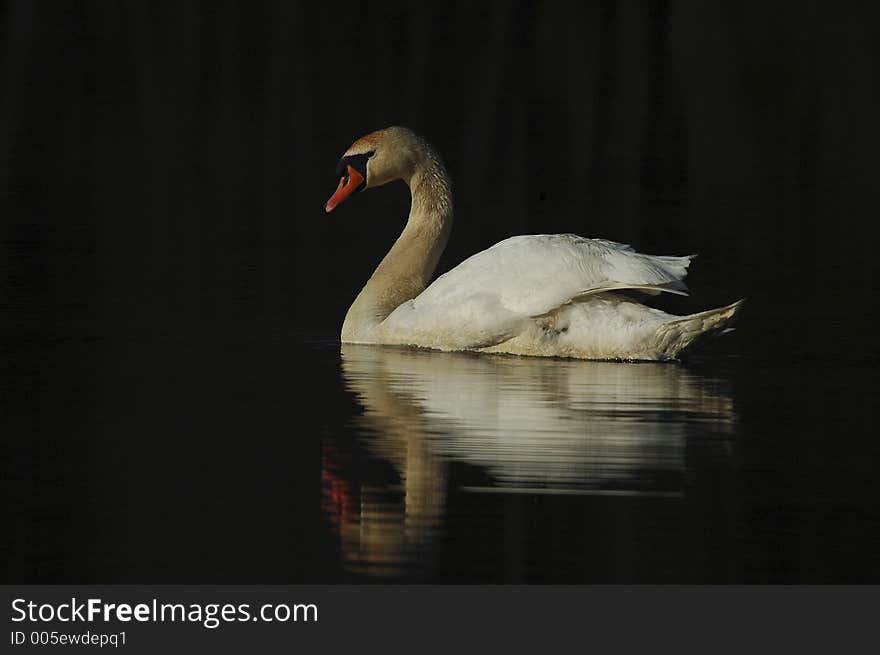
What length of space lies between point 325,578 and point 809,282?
888 cm

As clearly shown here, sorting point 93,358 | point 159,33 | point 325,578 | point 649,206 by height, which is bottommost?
point 325,578

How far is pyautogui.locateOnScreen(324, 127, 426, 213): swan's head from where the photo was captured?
1345 cm

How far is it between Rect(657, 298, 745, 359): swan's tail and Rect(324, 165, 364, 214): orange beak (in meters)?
2.90

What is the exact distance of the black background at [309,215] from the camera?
816cm

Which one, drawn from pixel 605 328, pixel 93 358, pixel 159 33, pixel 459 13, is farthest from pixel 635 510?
pixel 459 13

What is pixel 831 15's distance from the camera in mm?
47781

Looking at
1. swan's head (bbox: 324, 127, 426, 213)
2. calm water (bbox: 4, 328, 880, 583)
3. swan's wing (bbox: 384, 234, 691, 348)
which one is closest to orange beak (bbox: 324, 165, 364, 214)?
swan's head (bbox: 324, 127, 426, 213)

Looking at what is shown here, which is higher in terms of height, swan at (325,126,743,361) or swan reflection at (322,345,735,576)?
swan at (325,126,743,361)

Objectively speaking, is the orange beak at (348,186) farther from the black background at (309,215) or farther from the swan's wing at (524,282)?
the swan's wing at (524,282)

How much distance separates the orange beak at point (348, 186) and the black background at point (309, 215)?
28.7 inches

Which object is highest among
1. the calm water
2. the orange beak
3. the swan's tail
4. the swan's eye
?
the swan's eye

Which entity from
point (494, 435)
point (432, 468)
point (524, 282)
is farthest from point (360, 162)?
point (432, 468)

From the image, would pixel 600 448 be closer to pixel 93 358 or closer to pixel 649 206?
pixel 93 358

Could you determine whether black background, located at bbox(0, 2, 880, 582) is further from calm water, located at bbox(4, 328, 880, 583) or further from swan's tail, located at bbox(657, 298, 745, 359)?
swan's tail, located at bbox(657, 298, 745, 359)
